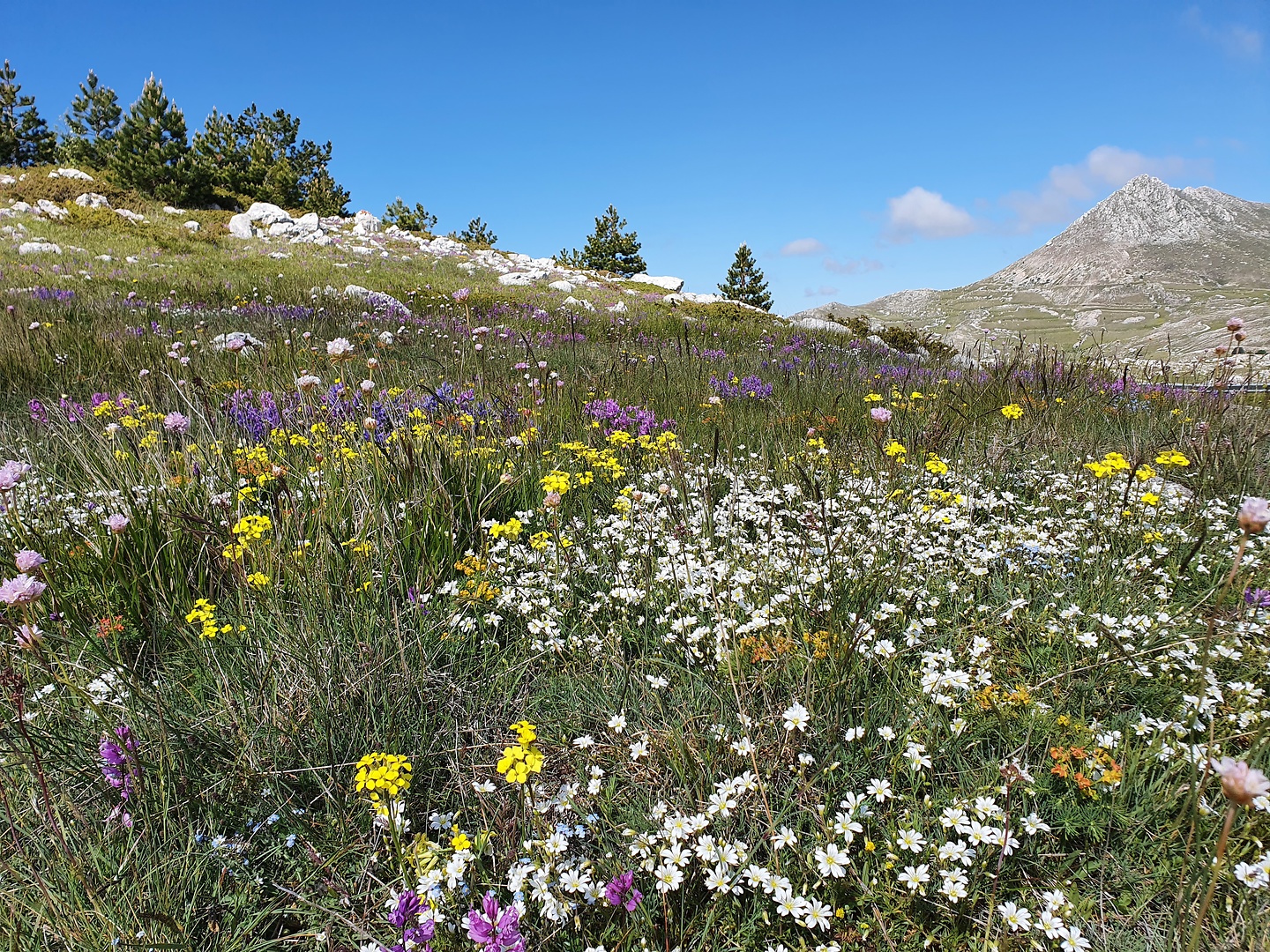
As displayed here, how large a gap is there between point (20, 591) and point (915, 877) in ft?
7.83

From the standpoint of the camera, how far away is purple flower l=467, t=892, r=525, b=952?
1365mm

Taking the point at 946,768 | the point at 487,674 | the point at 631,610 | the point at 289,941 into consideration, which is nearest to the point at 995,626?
the point at 946,768

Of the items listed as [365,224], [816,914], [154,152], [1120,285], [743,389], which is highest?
[1120,285]

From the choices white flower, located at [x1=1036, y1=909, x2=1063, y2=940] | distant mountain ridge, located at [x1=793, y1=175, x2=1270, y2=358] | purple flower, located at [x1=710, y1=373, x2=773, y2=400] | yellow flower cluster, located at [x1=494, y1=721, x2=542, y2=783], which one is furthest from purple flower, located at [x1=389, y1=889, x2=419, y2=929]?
distant mountain ridge, located at [x1=793, y1=175, x2=1270, y2=358]

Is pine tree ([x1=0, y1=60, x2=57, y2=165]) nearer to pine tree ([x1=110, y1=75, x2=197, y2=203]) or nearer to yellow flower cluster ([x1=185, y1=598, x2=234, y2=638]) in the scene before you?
pine tree ([x1=110, y1=75, x2=197, y2=203])

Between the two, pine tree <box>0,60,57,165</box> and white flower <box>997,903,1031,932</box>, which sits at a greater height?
pine tree <box>0,60,57,165</box>

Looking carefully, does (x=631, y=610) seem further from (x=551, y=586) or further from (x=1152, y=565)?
(x=1152, y=565)

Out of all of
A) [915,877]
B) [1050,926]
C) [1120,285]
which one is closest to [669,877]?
[915,877]

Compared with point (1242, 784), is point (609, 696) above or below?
below

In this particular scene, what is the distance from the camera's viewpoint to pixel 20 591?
1446 mm

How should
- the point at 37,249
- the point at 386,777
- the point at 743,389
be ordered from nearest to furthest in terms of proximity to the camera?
the point at 386,777 → the point at 743,389 → the point at 37,249

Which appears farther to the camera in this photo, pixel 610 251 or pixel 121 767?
pixel 610 251

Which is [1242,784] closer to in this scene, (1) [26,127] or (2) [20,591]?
(2) [20,591]

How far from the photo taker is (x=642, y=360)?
26.0 feet
